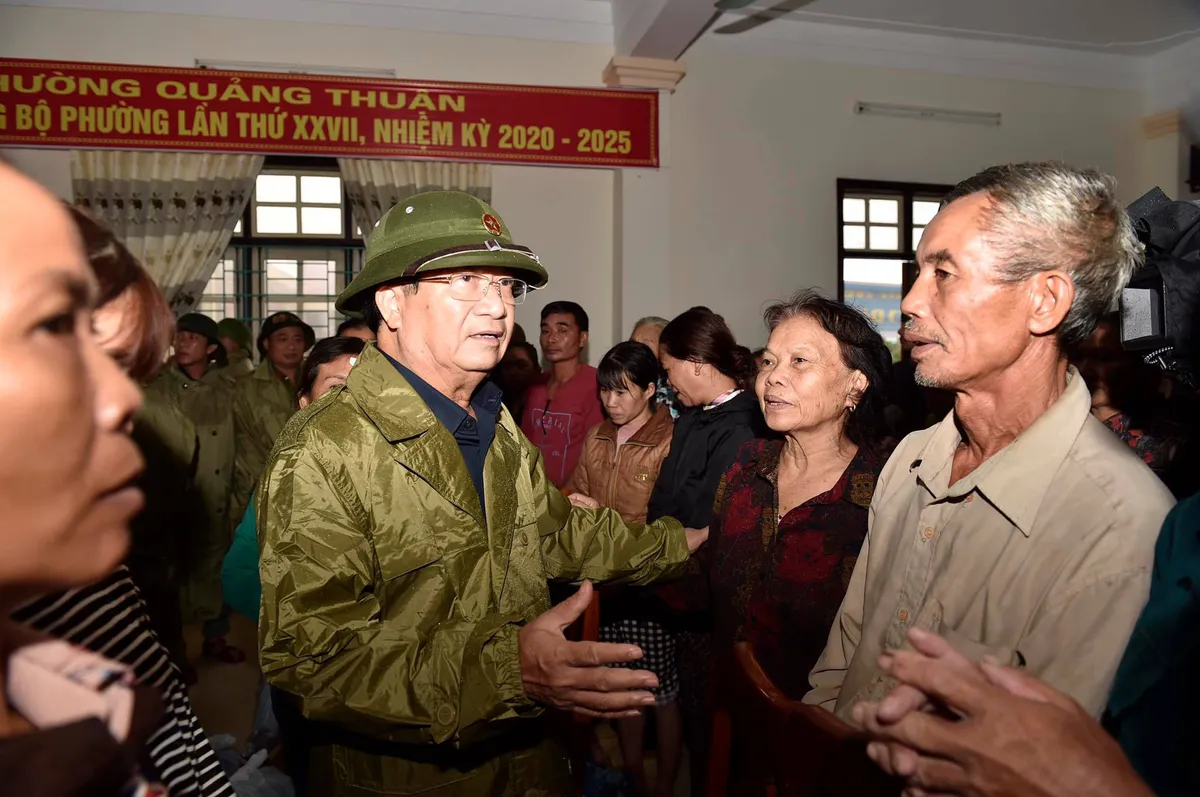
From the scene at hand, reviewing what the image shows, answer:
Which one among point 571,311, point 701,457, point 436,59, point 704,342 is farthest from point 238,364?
point 701,457

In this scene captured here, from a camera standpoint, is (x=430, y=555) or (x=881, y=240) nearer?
(x=430, y=555)

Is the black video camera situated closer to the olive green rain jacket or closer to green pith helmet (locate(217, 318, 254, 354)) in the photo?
the olive green rain jacket

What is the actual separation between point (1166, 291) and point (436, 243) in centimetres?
119

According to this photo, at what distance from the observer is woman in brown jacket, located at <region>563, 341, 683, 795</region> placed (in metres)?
2.75

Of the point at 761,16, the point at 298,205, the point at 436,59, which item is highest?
the point at 761,16

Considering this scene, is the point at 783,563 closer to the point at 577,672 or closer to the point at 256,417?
the point at 577,672

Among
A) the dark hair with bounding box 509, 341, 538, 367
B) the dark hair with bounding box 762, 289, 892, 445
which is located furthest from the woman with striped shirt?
the dark hair with bounding box 509, 341, 538, 367

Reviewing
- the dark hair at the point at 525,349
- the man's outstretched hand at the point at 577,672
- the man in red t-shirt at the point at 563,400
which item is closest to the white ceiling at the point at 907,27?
the man in red t-shirt at the point at 563,400

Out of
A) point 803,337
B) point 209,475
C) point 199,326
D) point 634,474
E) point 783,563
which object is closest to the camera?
point 783,563

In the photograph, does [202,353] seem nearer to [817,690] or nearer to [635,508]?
[635,508]

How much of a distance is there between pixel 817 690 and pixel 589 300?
4713mm

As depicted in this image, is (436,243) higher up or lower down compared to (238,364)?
higher up

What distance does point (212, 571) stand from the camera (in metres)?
4.06

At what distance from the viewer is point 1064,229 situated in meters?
1.13
